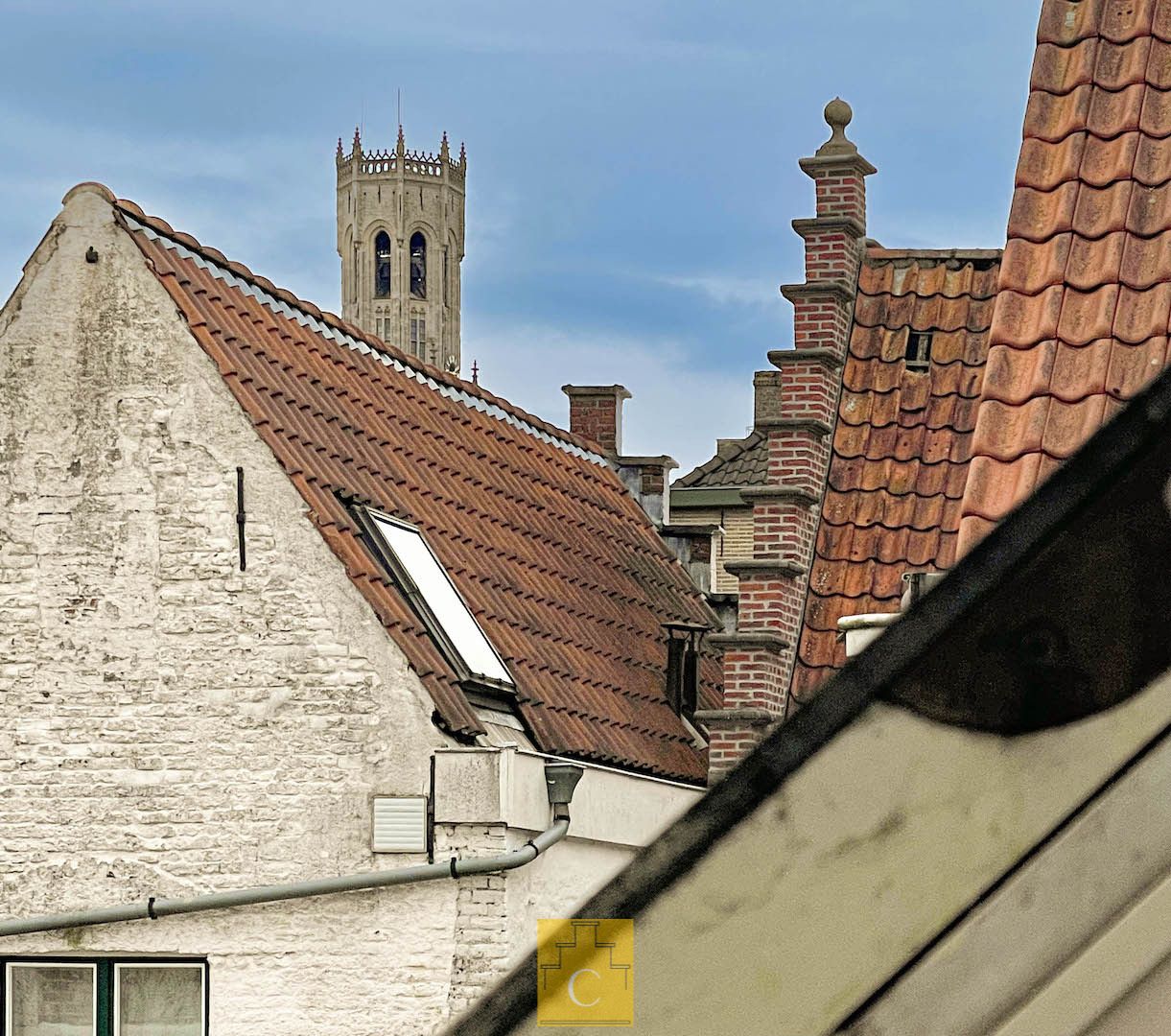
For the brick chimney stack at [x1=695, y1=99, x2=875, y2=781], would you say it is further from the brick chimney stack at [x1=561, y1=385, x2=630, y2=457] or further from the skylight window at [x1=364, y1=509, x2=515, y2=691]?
the brick chimney stack at [x1=561, y1=385, x2=630, y2=457]

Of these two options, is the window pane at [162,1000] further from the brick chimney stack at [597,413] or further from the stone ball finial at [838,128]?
the brick chimney stack at [597,413]

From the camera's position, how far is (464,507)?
15422 mm

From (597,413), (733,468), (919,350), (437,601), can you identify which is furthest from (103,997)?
(733,468)

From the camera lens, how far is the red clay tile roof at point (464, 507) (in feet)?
42.1

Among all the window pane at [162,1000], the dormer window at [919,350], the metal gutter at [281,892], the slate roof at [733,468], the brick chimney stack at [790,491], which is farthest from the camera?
the slate roof at [733,468]

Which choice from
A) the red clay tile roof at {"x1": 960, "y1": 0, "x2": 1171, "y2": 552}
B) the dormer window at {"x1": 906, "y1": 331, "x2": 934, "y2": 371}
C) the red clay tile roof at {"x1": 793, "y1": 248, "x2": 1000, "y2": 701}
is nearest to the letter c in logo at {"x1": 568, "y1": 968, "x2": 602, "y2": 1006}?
the red clay tile roof at {"x1": 960, "y1": 0, "x2": 1171, "y2": 552}

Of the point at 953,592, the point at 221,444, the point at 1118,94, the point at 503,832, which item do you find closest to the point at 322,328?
the point at 221,444

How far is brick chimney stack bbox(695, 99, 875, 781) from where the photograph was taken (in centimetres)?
1357

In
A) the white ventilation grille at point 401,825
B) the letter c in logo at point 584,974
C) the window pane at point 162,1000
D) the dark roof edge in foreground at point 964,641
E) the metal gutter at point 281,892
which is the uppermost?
the dark roof edge in foreground at point 964,641

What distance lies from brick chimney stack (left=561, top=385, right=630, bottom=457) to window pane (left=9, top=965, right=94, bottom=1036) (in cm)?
1012

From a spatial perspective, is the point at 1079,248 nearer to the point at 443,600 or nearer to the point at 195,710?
the point at 443,600

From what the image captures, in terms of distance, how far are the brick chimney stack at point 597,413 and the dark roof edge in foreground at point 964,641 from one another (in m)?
20.0

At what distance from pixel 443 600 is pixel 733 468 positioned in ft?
60.7

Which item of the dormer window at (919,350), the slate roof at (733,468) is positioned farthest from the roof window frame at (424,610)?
the slate roof at (733,468)
